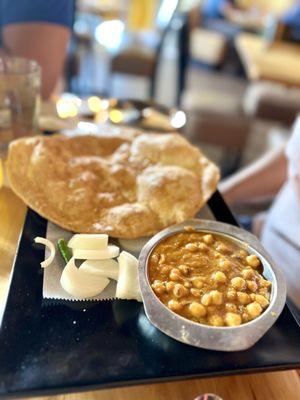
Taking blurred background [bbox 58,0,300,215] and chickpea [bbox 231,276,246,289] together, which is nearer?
chickpea [bbox 231,276,246,289]

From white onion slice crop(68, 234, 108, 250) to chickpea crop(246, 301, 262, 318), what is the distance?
1.03 feet

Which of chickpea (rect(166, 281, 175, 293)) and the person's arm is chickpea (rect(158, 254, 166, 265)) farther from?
the person's arm

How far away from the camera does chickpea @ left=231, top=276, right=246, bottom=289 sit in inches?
30.4

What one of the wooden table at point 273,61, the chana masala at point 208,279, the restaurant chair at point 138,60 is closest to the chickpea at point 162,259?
the chana masala at point 208,279

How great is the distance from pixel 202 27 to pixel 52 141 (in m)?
6.05

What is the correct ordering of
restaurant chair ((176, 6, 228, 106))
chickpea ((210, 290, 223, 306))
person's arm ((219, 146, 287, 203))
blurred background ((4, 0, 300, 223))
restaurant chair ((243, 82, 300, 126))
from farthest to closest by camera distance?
restaurant chair ((176, 6, 228, 106))
restaurant chair ((243, 82, 300, 126))
person's arm ((219, 146, 287, 203))
blurred background ((4, 0, 300, 223))
chickpea ((210, 290, 223, 306))

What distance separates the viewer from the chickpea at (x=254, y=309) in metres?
0.72

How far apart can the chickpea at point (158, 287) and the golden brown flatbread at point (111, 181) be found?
0.18m

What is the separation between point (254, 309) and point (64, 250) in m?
0.39

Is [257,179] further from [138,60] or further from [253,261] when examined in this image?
[138,60]

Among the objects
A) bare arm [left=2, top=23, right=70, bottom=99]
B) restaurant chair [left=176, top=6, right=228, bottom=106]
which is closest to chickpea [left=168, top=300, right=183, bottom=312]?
bare arm [left=2, top=23, right=70, bottom=99]

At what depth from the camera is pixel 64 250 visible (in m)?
0.86

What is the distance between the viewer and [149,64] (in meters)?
3.81

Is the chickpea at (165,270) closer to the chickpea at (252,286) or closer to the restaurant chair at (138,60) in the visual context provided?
the chickpea at (252,286)
